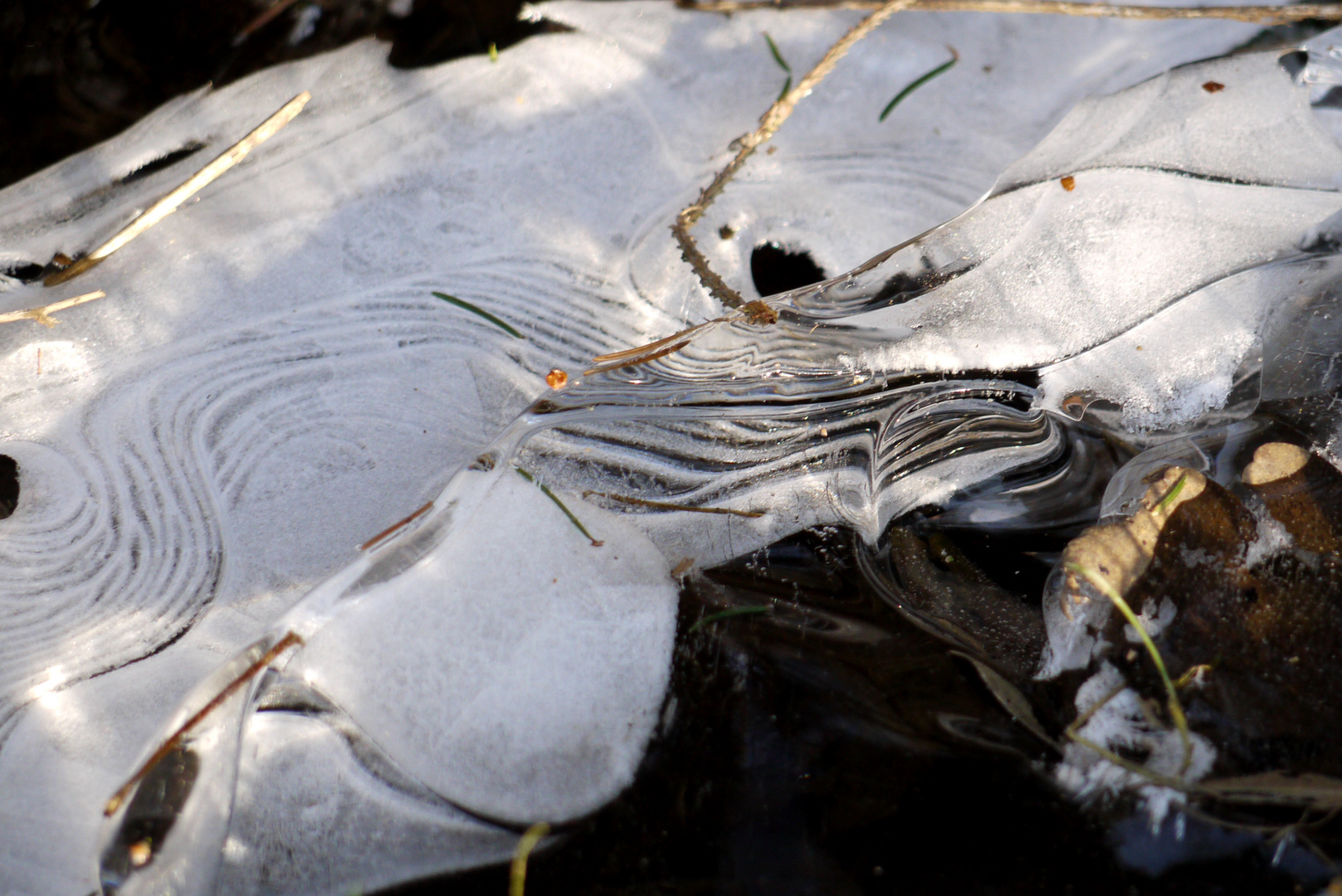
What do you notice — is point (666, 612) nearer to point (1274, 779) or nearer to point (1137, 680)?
point (1137, 680)

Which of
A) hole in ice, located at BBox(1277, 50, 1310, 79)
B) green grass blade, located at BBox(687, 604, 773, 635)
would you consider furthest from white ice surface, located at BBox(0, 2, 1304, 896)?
green grass blade, located at BBox(687, 604, 773, 635)

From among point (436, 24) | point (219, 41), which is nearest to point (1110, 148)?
point (436, 24)

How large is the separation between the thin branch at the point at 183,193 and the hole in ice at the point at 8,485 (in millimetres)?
295

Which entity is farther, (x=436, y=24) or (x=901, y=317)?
(x=436, y=24)

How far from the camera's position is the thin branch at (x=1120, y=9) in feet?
4.77

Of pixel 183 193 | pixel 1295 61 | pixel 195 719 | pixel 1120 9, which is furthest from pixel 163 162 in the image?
pixel 1295 61

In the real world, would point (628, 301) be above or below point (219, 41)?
below

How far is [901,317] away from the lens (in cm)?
124

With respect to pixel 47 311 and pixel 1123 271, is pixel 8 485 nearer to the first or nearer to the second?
pixel 47 311

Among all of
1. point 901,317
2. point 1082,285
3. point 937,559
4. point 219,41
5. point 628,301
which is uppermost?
point 219,41

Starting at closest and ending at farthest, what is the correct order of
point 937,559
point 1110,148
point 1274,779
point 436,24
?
point 1274,779, point 937,559, point 1110,148, point 436,24

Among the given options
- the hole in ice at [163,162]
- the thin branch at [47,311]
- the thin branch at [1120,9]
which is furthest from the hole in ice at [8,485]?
the thin branch at [1120,9]

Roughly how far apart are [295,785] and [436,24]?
4.09 ft

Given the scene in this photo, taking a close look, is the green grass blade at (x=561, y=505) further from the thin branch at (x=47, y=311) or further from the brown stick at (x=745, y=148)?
the thin branch at (x=47, y=311)
